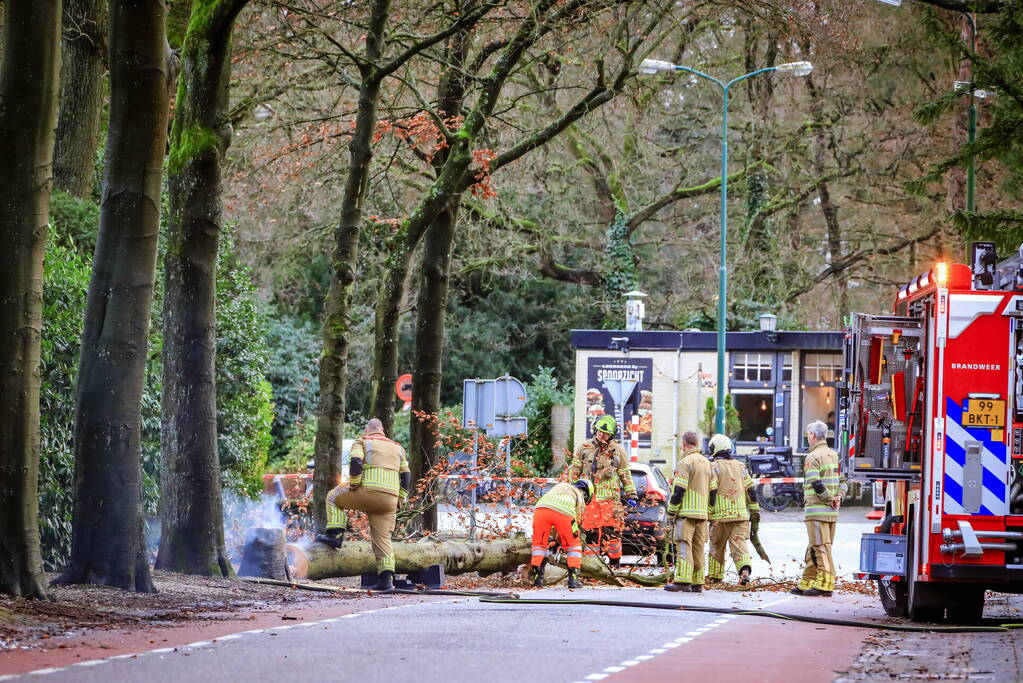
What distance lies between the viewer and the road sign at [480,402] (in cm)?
2284

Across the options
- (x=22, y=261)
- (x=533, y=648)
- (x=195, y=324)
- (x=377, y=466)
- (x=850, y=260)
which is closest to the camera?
(x=533, y=648)

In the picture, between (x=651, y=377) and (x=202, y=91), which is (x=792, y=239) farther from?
(x=202, y=91)

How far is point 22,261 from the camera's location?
1102cm

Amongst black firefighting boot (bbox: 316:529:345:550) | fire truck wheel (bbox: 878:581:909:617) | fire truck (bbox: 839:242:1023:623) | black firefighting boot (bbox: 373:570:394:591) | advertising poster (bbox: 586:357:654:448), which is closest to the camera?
fire truck (bbox: 839:242:1023:623)

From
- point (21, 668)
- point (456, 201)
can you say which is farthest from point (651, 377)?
point (21, 668)

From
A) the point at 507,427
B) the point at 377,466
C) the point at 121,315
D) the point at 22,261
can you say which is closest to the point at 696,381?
the point at 507,427

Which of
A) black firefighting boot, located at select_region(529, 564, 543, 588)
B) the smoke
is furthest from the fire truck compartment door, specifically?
the smoke

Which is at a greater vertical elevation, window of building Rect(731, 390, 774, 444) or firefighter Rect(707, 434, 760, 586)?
window of building Rect(731, 390, 774, 444)

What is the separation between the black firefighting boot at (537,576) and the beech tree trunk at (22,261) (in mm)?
6494

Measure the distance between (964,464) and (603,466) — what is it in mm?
5755

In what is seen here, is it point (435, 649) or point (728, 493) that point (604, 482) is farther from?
point (435, 649)

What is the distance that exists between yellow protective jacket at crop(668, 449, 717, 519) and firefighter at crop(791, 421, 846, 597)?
3.46 feet

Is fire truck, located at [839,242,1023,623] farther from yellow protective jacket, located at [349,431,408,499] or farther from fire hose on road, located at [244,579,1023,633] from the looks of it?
yellow protective jacket, located at [349,431,408,499]

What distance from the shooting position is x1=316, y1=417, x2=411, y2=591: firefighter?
14.9 metres
